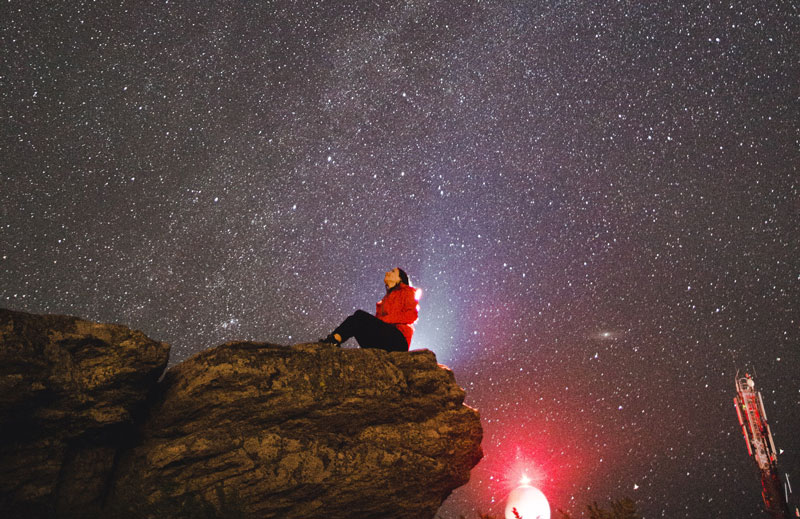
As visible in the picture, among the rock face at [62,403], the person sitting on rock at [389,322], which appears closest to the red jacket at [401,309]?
the person sitting on rock at [389,322]

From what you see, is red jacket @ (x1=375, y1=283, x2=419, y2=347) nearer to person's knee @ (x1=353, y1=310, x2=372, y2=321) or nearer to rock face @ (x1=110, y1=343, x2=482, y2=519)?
person's knee @ (x1=353, y1=310, x2=372, y2=321)

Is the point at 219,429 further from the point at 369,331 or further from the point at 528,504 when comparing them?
the point at 528,504

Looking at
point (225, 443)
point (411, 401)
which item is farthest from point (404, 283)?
point (225, 443)

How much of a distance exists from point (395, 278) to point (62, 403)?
5.33m

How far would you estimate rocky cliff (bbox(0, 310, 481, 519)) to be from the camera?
5703mm

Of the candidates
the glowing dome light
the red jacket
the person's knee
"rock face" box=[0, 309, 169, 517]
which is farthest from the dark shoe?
the glowing dome light

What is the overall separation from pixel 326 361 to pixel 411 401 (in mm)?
1557

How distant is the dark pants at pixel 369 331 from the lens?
27.3 feet

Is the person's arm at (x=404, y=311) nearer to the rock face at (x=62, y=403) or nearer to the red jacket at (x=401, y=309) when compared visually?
the red jacket at (x=401, y=309)

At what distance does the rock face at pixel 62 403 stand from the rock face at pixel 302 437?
429mm

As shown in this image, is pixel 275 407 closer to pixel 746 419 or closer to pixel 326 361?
pixel 326 361

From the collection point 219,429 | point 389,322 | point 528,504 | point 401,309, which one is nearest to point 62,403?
point 219,429

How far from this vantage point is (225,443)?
652cm

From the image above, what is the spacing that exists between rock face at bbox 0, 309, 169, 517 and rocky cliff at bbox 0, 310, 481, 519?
0.01m
